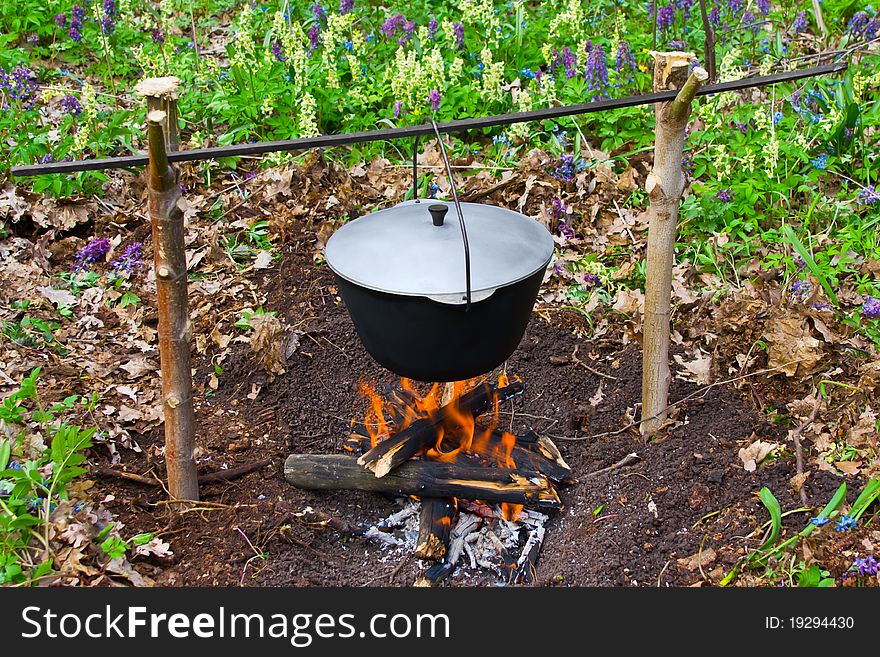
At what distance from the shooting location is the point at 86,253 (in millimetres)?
4324

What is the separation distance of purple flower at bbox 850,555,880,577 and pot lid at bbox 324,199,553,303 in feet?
4.08

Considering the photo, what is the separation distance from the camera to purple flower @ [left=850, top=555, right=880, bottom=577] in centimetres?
253

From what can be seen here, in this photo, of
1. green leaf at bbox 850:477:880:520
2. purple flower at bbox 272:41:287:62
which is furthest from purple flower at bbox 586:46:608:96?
Answer: green leaf at bbox 850:477:880:520

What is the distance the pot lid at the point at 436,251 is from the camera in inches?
102

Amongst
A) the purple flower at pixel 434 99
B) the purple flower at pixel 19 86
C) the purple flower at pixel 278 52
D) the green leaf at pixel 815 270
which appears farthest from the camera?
the purple flower at pixel 278 52

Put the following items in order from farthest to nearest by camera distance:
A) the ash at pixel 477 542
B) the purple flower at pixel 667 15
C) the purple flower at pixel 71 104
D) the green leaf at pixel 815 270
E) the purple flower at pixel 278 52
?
the purple flower at pixel 278 52 < the purple flower at pixel 667 15 < the purple flower at pixel 71 104 < the green leaf at pixel 815 270 < the ash at pixel 477 542

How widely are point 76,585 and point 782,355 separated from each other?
2566mm

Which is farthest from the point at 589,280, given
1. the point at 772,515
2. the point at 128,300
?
the point at 128,300

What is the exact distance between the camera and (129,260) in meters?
4.29

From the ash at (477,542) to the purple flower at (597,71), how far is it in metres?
2.58

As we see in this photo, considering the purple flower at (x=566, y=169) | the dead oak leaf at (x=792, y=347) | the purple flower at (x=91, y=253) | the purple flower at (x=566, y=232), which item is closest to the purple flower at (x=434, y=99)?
the purple flower at (x=566, y=169)

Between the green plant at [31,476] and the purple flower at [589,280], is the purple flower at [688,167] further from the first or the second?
the green plant at [31,476]

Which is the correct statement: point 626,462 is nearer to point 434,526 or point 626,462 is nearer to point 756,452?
point 756,452

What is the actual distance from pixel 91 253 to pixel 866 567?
11.7 feet
